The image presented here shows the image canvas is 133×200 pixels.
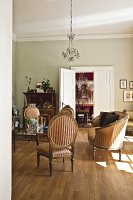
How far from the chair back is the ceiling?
330cm

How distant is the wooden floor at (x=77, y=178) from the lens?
9.46 feet

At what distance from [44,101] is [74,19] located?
10.0ft

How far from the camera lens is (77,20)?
21.8ft

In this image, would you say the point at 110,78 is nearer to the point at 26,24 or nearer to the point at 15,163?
the point at 26,24

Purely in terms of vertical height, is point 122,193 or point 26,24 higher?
point 26,24

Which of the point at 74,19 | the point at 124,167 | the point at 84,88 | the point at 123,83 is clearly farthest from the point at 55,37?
the point at 124,167

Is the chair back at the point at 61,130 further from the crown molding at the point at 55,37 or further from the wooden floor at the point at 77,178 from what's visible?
the crown molding at the point at 55,37

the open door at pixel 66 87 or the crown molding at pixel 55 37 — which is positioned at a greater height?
the crown molding at pixel 55 37

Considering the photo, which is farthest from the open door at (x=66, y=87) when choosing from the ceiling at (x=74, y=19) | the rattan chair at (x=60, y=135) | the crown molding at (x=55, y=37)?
the rattan chair at (x=60, y=135)

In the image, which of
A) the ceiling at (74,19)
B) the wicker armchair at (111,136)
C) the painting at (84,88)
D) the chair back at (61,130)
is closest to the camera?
the chair back at (61,130)

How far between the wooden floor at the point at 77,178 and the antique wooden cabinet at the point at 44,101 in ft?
9.37

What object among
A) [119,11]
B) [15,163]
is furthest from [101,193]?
[119,11]

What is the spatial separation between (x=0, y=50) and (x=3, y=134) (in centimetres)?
55

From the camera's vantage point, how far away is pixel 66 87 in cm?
Result: 786
